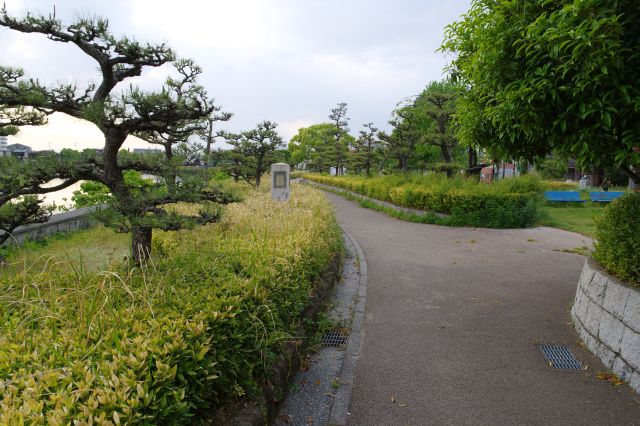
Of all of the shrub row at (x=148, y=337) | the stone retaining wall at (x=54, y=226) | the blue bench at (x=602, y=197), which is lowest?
the stone retaining wall at (x=54, y=226)

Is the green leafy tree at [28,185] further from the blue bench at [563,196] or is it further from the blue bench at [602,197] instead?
the blue bench at [602,197]

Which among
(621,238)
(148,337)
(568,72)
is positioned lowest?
(148,337)

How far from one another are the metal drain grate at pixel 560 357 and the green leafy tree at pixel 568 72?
1.85m

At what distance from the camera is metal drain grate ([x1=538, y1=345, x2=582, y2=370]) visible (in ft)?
11.3

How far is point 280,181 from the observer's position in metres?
9.65

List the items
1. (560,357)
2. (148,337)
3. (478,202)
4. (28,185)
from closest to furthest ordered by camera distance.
Result: (148,337) < (28,185) < (560,357) < (478,202)

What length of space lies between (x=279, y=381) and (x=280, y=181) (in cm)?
719

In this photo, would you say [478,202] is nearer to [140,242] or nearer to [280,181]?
[280,181]

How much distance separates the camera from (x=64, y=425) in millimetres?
1401

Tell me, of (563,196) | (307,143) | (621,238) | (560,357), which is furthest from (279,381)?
(307,143)

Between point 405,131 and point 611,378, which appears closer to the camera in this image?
point 611,378

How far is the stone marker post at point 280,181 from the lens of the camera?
9586 millimetres

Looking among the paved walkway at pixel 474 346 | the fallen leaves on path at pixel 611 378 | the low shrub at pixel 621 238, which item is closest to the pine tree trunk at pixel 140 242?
the paved walkway at pixel 474 346

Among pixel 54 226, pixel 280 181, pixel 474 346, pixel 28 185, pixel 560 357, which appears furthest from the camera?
pixel 280 181
